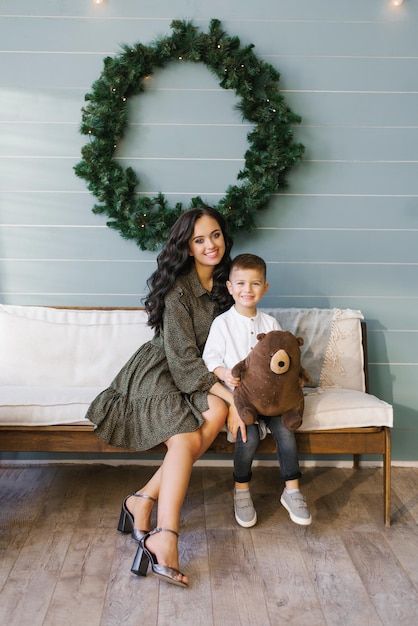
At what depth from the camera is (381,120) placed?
3.00 m

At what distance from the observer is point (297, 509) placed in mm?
→ 2303

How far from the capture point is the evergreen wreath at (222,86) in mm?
2887

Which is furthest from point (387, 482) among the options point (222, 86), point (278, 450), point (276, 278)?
point (222, 86)

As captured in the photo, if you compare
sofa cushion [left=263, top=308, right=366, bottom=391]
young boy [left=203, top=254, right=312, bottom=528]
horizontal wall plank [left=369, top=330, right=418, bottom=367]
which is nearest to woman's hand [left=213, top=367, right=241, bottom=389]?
young boy [left=203, top=254, right=312, bottom=528]

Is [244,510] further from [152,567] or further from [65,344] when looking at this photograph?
[65,344]

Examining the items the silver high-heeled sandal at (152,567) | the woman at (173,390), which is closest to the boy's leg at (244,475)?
the woman at (173,390)

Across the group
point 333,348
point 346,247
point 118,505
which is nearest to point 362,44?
point 346,247

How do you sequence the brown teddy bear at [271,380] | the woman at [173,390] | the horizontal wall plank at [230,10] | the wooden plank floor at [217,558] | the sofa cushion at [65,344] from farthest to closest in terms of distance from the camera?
the horizontal wall plank at [230,10] < the sofa cushion at [65,344] < the brown teddy bear at [271,380] < the woman at [173,390] < the wooden plank floor at [217,558]

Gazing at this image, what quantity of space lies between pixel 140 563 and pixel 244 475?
0.53m

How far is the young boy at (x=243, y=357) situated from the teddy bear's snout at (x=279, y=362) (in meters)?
0.17

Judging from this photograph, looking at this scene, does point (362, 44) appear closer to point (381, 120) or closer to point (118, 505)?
point (381, 120)

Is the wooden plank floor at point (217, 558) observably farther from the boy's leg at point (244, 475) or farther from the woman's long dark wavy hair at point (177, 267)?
the woman's long dark wavy hair at point (177, 267)

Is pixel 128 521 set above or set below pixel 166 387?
below

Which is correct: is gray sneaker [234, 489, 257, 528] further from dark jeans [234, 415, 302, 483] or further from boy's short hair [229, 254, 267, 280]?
boy's short hair [229, 254, 267, 280]
